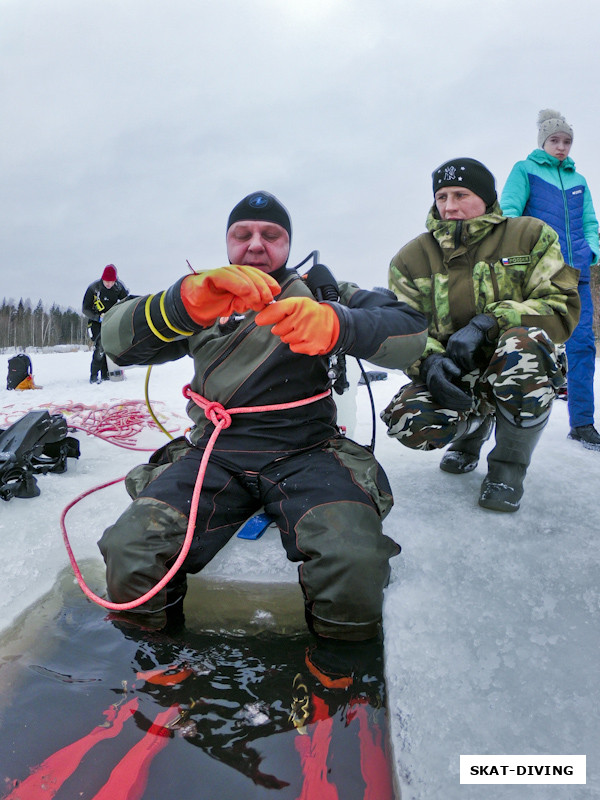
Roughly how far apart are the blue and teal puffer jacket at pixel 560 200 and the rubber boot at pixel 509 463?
6.04 ft

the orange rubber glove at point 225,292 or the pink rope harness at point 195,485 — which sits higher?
the orange rubber glove at point 225,292

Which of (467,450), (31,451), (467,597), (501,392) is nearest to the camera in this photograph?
(467,597)

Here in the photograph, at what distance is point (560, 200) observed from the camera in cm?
329

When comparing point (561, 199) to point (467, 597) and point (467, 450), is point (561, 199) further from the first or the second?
point (467, 597)

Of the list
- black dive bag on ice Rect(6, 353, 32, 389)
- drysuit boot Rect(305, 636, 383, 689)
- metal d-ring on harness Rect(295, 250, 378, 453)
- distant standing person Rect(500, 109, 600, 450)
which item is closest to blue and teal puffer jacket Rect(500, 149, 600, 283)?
distant standing person Rect(500, 109, 600, 450)

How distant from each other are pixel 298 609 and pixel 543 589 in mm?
715

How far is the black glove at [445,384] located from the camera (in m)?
2.00

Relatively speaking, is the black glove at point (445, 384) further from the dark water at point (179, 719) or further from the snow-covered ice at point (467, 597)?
the dark water at point (179, 719)

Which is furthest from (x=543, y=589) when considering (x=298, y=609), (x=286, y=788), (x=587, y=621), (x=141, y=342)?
(x=141, y=342)

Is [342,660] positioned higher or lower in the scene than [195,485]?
lower

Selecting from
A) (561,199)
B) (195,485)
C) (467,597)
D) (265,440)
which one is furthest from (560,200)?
(195,485)

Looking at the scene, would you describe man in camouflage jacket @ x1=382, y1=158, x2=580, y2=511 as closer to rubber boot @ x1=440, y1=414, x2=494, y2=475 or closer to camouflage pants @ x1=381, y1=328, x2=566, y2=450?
camouflage pants @ x1=381, y1=328, x2=566, y2=450

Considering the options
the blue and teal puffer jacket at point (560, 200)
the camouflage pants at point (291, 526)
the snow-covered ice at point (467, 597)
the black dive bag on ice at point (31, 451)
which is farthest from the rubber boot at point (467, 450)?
the black dive bag on ice at point (31, 451)

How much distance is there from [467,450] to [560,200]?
1.91 metres
